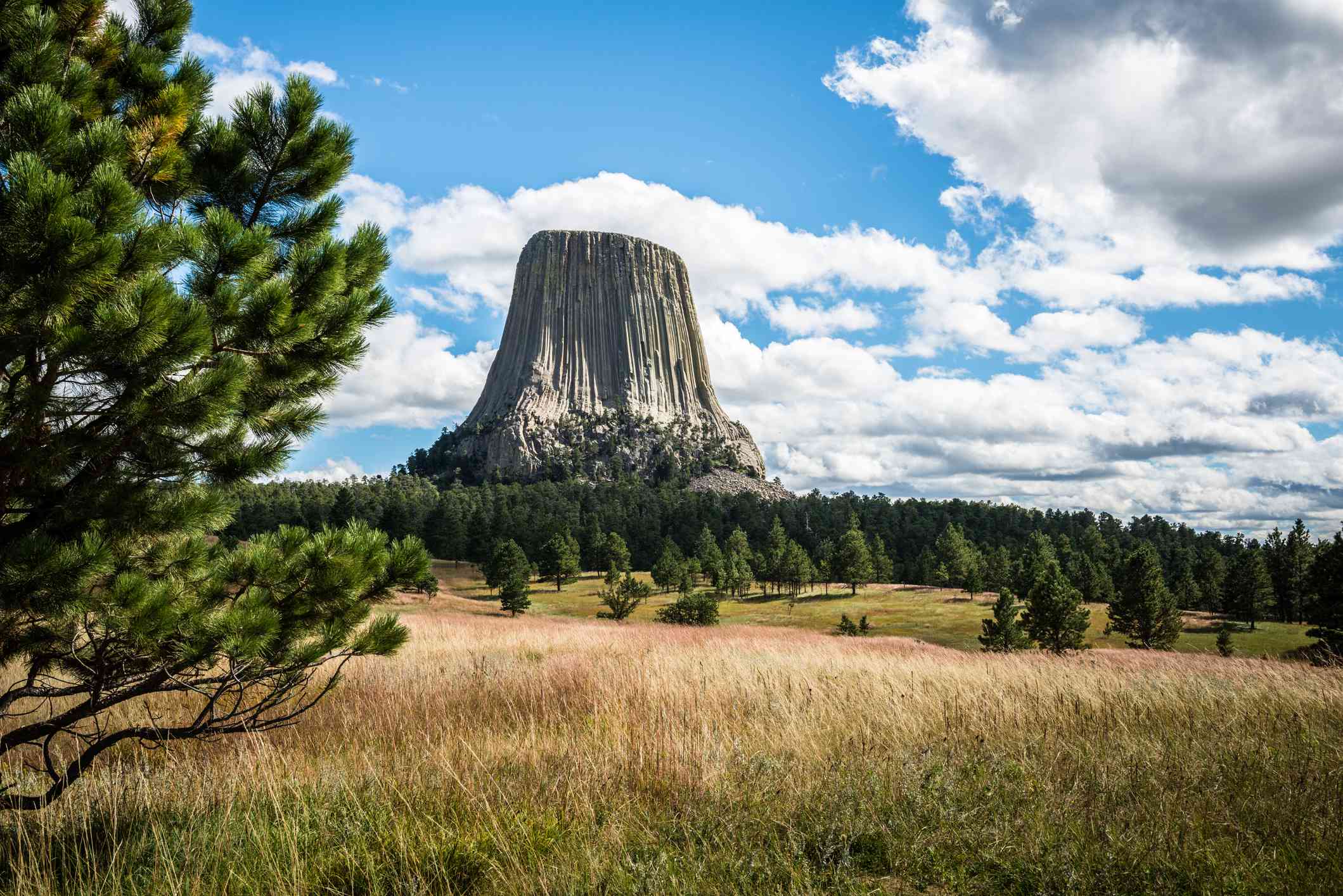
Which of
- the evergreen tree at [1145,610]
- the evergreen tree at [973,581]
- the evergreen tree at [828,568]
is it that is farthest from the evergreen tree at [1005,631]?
the evergreen tree at [828,568]

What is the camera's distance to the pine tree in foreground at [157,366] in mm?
4219

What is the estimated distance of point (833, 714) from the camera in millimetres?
7219

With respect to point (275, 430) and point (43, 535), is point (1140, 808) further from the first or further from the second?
point (43, 535)

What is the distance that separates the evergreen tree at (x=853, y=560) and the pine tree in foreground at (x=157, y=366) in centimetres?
7383

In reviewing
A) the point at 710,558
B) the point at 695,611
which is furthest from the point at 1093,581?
the point at 695,611

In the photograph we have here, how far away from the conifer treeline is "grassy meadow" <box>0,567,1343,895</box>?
54.2 metres

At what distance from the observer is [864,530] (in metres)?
114

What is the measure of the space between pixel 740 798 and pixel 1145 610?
5429cm

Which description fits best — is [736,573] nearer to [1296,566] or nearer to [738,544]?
[738,544]

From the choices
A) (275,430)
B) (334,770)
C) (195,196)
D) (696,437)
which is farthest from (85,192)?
(696,437)

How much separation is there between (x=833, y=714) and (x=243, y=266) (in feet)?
22.4

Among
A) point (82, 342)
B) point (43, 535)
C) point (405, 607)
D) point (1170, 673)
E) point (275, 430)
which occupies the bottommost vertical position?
point (405, 607)

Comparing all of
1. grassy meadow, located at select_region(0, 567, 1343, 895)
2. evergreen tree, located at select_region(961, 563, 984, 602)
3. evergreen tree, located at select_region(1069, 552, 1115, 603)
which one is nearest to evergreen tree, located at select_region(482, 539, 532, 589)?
grassy meadow, located at select_region(0, 567, 1343, 895)

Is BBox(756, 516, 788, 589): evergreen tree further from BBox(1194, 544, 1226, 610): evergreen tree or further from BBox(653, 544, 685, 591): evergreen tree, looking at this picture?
BBox(1194, 544, 1226, 610): evergreen tree
